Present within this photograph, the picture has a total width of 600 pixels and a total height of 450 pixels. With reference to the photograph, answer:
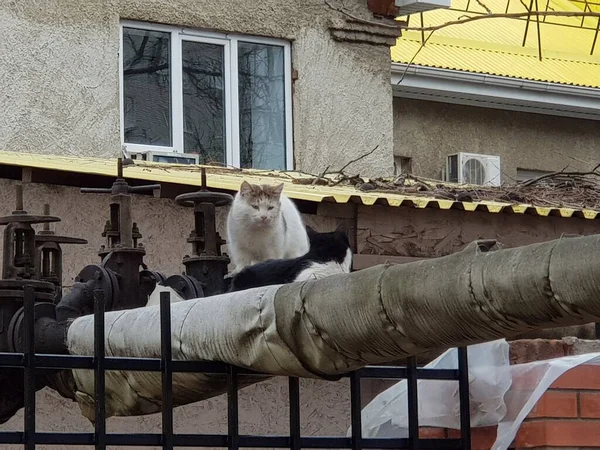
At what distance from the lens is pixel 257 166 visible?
1179 cm

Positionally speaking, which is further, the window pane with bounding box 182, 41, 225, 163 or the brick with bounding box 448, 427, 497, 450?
the window pane with bounding box 182, 41, 225, 163

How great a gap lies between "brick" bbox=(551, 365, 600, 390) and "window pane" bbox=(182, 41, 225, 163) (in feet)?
24.4

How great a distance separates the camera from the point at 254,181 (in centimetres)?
934

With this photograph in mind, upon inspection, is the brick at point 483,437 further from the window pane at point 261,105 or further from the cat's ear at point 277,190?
the window pane at point 261,105

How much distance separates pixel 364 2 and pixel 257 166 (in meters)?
1.88

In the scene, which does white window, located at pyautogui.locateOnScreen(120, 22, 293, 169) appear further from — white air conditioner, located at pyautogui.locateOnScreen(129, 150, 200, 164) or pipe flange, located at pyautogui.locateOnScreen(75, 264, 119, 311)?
pipe flange, located at pyautogui.locateOnScreen(75, 264, 119, 311)

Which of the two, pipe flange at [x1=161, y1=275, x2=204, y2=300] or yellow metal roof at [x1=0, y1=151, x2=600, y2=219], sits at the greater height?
yellow metal roof at [x1=0, y1=151, x2=600, y2=219]

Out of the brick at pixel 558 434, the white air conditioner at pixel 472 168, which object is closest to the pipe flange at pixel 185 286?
the brick at pixel 558 434

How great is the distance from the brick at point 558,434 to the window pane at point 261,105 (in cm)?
773

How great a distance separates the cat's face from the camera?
25.7 feet

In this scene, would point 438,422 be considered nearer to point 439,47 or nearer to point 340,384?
point 340,384

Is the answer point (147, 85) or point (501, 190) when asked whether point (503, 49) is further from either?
point (501, 190)

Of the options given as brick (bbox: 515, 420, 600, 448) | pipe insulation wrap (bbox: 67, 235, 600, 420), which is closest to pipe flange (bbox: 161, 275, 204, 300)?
pipe insulation wrap (bbox: 67, 235, 600, 420)

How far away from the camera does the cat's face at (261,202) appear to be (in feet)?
25.7
